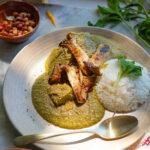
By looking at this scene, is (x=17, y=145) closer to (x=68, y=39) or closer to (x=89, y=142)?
(x=89, y=142)

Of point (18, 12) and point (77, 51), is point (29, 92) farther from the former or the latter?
point (18, 12)

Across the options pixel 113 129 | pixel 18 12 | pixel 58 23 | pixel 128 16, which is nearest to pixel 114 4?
pixel 128 16

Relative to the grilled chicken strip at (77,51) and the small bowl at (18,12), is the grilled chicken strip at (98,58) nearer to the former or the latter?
the grilled chicken strip at (77,51)

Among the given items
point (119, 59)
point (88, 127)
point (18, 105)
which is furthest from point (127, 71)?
point (18, 105)

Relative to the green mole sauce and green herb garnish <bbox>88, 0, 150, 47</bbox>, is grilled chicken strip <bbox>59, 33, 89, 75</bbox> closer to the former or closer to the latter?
the green mole sauce

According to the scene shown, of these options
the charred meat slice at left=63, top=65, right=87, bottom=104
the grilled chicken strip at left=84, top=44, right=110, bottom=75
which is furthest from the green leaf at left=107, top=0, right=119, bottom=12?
the charred meat slice at left=63, top=65, right=87, bottom=104

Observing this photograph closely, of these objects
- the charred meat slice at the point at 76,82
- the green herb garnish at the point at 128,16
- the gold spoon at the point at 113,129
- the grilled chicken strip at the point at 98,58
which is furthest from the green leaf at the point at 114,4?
the gold spoon at the point at 113,129
